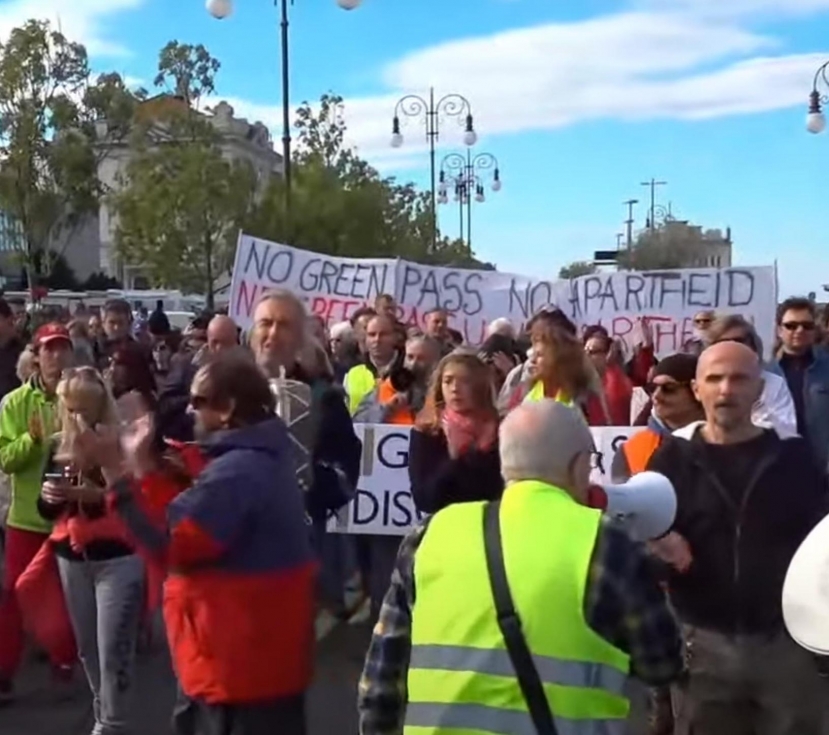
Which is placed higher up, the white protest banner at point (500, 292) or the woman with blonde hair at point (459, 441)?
the white protest banner at point (500, 292)

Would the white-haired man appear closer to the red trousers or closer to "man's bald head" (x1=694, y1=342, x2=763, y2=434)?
"man's bald head" (x1=694, y1=342, x2=763, y2=434)

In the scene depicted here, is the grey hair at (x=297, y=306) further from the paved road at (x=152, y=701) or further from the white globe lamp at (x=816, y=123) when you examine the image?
the white globe lamp at (x=816, y=123)

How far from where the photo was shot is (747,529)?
4.14 metres

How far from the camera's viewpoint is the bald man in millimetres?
4137

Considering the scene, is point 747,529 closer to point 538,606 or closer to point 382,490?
point 538,606

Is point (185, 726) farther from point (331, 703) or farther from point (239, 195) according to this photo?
point (239, 195)

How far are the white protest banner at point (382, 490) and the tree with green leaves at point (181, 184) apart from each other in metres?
24.8

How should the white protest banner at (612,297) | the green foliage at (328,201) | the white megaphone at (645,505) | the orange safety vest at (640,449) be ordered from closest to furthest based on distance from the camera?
the white megaphone at (645,505)
the orange safety vest at (640,449)
the white protest banner at (612,297)
the green foliage at (328,201)

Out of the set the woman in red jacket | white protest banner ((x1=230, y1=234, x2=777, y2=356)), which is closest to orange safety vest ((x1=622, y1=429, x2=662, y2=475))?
the woman in red jacket

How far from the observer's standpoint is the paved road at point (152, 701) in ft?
21.2

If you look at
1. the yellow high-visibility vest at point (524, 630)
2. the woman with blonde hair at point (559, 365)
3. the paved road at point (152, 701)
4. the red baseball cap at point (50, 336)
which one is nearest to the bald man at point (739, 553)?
the yellow high-visibility vest at point (524, 630)

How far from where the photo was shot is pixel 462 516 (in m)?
Result: 3.12

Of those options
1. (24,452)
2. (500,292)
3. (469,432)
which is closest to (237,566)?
(469,432)

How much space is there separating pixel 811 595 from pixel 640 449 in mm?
2287
